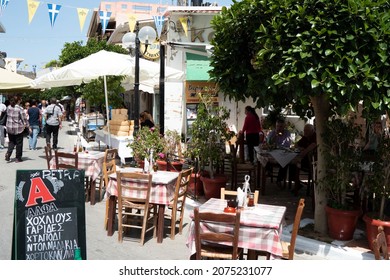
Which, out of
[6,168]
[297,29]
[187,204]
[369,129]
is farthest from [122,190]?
[6,168]

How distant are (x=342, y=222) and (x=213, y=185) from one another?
2591 millimetres

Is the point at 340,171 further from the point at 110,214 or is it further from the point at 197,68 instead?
the point at 197,68

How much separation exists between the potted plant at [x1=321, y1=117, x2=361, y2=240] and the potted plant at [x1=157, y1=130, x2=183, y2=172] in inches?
142

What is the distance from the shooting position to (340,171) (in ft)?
18.3

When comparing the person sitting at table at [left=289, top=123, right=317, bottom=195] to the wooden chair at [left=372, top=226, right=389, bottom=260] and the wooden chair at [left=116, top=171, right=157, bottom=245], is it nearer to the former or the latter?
the wooden chair at [left=116, top=171, right=157, bottom=245]

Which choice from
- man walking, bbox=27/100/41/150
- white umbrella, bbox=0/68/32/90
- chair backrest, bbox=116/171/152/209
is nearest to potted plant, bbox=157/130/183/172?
chair backrest, bbox=116/171/152/209

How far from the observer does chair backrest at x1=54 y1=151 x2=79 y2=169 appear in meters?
7.43

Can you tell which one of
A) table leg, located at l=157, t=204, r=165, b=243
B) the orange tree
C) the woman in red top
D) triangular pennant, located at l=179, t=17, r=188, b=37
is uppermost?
triangular pennant, located at l=179, t=17, r=188, b=37

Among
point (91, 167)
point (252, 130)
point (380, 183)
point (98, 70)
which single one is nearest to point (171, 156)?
point (91, 167)

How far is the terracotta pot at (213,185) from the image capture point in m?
7.61

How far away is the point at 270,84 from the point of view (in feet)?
16.1

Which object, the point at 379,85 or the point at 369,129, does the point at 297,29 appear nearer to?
the point at 379,85

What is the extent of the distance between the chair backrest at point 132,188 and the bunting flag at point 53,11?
261 inches

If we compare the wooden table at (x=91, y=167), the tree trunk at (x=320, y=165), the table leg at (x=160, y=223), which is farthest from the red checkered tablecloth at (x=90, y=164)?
the tree trunk at (x=320, y=165)
